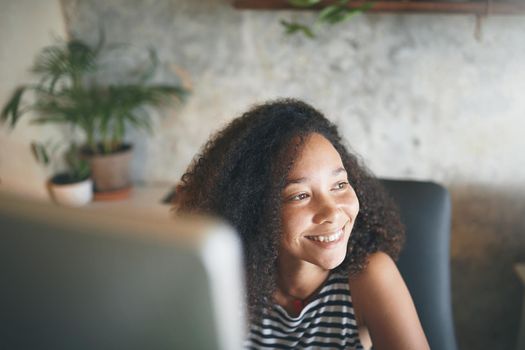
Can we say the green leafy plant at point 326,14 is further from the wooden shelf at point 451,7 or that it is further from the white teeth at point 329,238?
the white teeth at point 329,238

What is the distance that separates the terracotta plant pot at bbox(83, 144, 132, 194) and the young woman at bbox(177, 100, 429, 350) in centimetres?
93

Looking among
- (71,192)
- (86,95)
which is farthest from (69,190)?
(86,95)

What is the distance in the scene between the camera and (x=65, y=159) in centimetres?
218

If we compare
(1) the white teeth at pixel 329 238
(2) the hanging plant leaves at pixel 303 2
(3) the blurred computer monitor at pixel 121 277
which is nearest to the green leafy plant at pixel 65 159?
(2) the hanging plant leaves at pixel 303 2

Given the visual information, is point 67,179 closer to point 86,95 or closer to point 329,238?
point 86,95

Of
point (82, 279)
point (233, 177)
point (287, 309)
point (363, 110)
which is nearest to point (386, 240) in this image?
point (287, 309)

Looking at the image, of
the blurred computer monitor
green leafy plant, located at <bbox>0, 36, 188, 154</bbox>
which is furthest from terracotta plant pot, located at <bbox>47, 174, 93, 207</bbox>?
the blurred computer monitor

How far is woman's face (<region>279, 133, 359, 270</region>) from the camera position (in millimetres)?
938

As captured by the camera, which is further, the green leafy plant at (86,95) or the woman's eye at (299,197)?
the green leafy plant at (86,95)

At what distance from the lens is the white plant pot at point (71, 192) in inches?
76.0

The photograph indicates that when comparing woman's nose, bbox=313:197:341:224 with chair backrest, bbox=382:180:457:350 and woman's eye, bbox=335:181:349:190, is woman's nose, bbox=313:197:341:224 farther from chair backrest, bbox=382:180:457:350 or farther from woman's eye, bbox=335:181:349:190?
chair backrest, bbox=382:180:457:350

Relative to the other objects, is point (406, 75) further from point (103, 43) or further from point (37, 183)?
point (37, 183)

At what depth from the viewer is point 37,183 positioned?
1.95 metres

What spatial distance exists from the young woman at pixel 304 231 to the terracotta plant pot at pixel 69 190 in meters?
0.92
